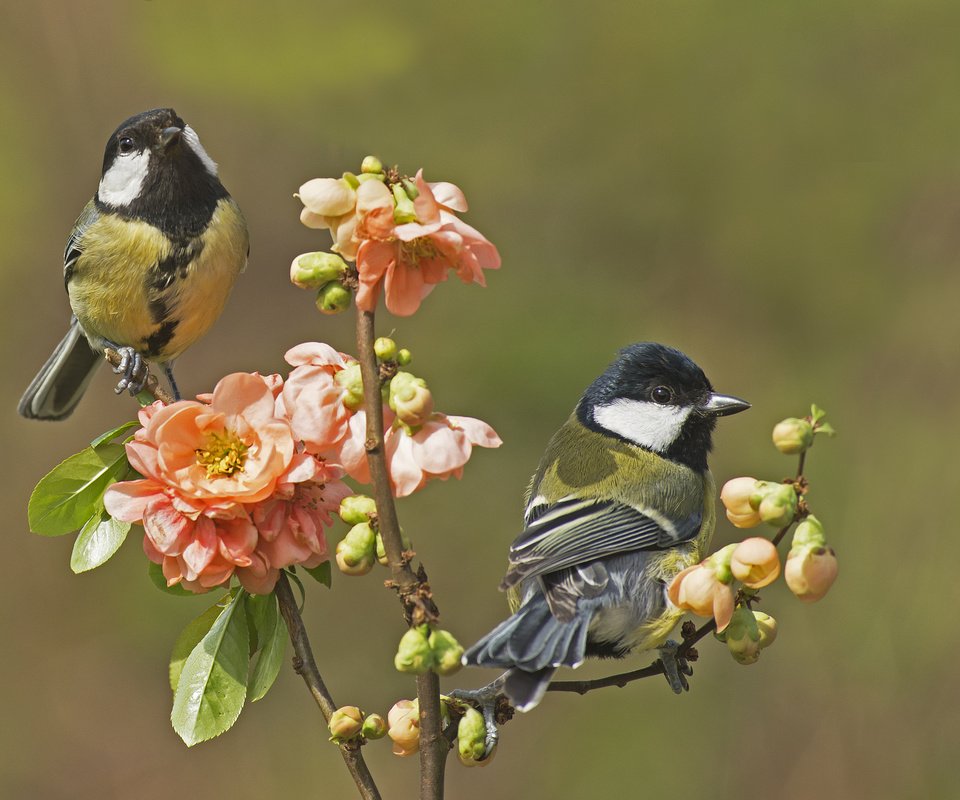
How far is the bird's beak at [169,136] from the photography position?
2545 millimetres

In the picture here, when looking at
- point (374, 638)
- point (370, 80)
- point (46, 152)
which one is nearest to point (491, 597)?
point (374, 638)

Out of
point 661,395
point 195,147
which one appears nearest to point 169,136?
point 195,147

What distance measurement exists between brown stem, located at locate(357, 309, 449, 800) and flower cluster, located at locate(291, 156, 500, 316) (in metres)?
0.07

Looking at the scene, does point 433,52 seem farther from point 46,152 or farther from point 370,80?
point 46,152

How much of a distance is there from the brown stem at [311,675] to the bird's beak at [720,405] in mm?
1045

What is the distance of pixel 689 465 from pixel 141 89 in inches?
111

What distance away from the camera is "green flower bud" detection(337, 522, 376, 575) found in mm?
1236

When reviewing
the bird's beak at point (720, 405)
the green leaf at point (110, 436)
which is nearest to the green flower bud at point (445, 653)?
the green leaf at point (110, 436)

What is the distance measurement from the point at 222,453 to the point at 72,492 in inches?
9.0

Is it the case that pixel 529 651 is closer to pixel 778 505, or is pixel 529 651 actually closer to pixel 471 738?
pixel 471 738

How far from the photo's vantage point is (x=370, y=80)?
4.04 metres

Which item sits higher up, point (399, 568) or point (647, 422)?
point (399, 568)

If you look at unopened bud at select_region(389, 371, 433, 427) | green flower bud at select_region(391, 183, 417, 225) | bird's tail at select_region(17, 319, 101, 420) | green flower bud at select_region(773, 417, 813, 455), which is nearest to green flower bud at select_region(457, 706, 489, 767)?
unopened bud at select_region(389, 371, 433, 427)

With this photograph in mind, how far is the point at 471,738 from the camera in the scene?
125 cm
